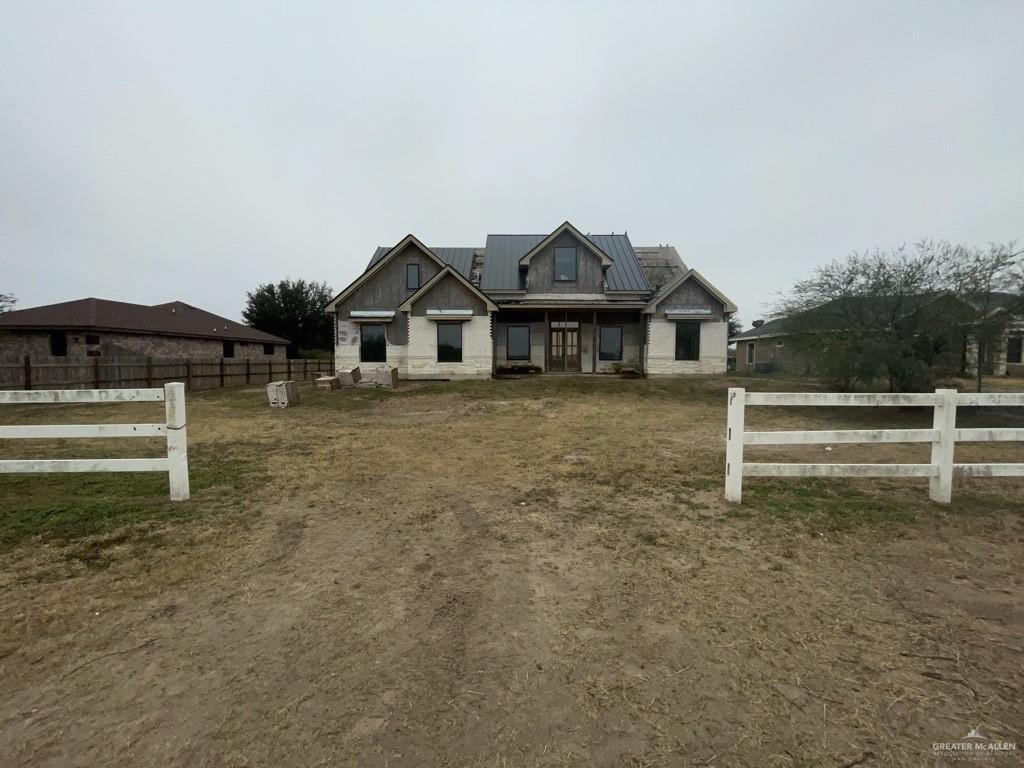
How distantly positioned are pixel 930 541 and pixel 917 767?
2.93 metres

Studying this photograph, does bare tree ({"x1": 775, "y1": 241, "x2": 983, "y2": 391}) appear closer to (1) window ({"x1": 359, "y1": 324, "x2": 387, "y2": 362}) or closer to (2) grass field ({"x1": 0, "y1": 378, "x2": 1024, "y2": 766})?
(2) grass field ({"x1": 0, "y1": 378, "x2": 1024, "y2": 766})

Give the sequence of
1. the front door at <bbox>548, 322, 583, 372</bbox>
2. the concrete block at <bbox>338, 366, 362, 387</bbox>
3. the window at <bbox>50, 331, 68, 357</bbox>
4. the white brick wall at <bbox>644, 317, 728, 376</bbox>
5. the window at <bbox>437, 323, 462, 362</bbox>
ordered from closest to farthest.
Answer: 1. the concrete block at <bbox>338, 366, 362, 387</bbox>
2. the window at <bbox>437, 323, 462, 362</bbox>
3. the white brick wall at <bbox>644, 317, 728, 376</bbox>
4. the window at <bbox>50, 331, 68, 357</bbox>
5. the front door at <bbox>548, 322, 583, 372</bbox>

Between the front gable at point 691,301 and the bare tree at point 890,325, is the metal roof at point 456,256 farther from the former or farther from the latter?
the bare tree at point 890,325

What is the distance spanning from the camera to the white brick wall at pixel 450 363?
20891 millimetres

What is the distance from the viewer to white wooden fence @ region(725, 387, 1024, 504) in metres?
4.60

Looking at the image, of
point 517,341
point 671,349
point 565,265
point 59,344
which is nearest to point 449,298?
point 517,341

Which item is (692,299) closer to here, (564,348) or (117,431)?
(564,348)

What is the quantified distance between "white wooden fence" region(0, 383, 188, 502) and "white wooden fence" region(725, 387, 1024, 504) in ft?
18.0

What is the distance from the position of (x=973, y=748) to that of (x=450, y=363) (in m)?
20.0

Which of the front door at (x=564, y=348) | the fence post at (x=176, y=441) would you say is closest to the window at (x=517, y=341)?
the front door at (x=564, y=348)

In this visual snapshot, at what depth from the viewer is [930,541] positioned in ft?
12.8

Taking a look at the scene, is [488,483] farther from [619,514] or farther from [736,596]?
[736,596]

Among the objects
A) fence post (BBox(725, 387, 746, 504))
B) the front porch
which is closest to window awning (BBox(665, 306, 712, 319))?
the front porch

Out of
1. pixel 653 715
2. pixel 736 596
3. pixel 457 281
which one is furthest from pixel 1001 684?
pixel 457 281
